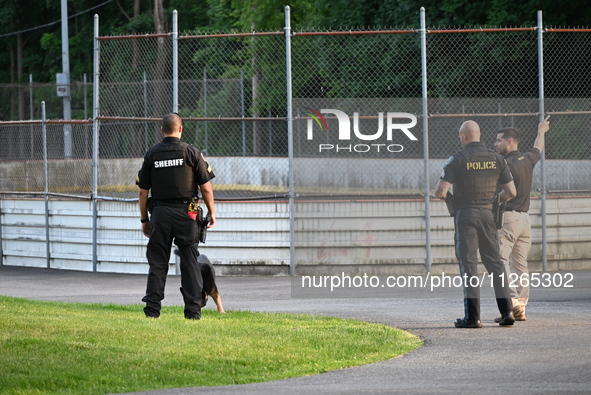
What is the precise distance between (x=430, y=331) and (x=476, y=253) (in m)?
0.86

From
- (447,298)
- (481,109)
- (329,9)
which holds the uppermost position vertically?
(329,9)

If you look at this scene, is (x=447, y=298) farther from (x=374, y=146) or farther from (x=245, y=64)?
(x=245, y=64)

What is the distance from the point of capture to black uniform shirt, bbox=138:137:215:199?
10016 millimetres

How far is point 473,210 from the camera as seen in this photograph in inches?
395

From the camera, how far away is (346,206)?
14.8 meters

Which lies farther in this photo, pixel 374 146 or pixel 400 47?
pixel 400 47

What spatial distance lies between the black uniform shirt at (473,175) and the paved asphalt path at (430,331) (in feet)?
4.00

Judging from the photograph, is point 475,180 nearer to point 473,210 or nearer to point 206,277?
point 473,210

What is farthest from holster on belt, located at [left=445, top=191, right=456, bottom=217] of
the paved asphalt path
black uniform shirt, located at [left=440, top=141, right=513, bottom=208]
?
the paved asphalt path

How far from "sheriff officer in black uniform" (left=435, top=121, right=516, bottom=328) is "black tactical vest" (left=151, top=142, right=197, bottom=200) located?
2355 millimetres

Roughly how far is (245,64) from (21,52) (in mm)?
38526

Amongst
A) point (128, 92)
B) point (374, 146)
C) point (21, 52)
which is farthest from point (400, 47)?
point (21, 52)


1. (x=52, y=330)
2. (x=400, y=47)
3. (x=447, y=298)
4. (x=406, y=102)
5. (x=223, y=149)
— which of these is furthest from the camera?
(x=400, y=47)

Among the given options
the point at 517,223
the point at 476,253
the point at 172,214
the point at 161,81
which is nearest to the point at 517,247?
the point at 517,223
